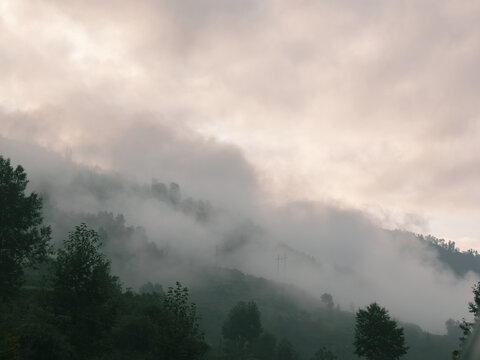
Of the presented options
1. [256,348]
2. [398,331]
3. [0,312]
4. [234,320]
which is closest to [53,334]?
[0,312]

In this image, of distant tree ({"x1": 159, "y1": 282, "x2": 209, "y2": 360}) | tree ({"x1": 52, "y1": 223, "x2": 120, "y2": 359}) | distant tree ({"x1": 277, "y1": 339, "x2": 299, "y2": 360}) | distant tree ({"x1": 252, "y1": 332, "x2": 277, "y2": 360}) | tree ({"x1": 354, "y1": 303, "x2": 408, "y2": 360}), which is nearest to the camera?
tree ({"x1": 52, "y1": 223, "x2": 120, "y2": 359})

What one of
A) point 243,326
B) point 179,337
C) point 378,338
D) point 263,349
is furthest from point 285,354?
point 179,337

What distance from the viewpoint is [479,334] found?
456 inches

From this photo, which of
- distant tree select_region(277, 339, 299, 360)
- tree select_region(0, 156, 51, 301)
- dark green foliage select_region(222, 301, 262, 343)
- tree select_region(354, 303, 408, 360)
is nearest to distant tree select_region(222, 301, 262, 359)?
dark green foliage select_region(222, 301, 262, 343)

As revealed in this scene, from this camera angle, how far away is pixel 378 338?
77.3m

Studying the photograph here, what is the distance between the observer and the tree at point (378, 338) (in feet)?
253

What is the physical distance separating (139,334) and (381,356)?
43.6 metres

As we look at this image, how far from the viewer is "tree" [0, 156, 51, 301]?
164 ft

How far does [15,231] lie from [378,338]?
62470 mm

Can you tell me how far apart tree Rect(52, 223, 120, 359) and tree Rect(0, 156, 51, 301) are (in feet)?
35.4

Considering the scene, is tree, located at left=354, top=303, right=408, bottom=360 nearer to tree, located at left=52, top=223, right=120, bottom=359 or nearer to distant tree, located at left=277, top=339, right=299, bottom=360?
tree, located at left=52, top=223, right=120, bottom=359

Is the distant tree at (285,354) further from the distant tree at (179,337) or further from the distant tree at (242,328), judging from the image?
the distant tree at (179,337)

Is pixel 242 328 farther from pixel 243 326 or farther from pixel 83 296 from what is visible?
pixel 83 296

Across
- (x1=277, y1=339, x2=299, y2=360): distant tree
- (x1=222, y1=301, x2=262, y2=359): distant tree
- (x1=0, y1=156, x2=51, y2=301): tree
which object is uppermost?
(x1=0, y1=156, x2=51, y2=301): tree
